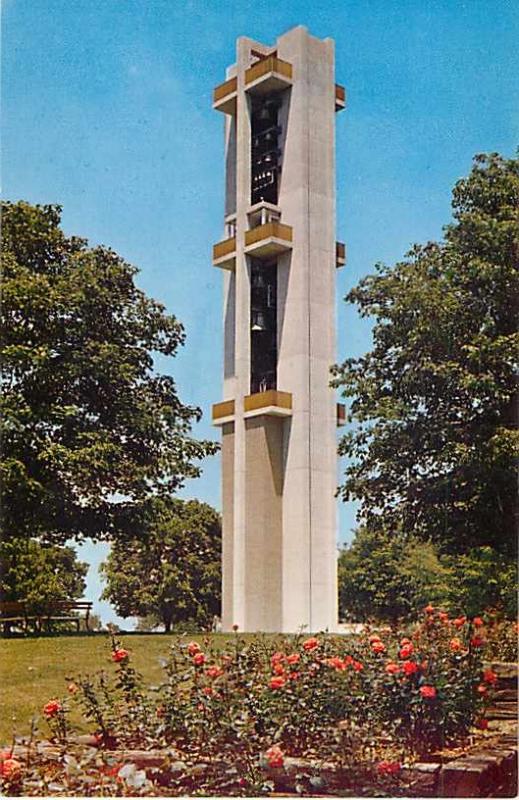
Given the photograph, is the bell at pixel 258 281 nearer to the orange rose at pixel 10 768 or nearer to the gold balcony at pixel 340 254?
the gold balcony at pixel 340 254

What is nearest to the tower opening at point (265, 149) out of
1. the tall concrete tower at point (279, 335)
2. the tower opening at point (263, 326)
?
the tall concrete tower at point (279, 335)

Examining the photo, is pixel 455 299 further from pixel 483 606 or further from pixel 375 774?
pixel 375 774

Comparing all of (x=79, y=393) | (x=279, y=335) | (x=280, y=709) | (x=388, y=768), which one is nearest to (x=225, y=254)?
(x=279, y=335)

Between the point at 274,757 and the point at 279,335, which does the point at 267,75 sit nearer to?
the point at 279,335

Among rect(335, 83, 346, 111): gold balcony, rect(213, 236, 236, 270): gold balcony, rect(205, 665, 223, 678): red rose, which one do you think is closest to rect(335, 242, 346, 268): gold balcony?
rect(213, 236, 236, 270): gold balcony

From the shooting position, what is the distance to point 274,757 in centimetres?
481

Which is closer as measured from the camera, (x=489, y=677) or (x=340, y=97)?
(x=489, y=677)

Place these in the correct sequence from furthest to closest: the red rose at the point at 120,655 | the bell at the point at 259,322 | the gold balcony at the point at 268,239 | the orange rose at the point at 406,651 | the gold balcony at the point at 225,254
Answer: the gold balcony at the point at 225,254 → the bell at the point at 259,322 → the gold balcony at the point at 268,239 → the red rose at the point at 120,655 → the orange rose at the point at 406,651

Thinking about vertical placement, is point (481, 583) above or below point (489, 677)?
above

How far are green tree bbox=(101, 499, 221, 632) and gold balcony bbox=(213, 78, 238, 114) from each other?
2.26 m

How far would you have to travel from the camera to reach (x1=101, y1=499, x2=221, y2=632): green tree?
543 centimetres

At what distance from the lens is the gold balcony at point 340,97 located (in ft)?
19.1

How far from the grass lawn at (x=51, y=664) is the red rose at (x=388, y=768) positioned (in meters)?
0.99

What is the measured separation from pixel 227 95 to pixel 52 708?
3466mm
